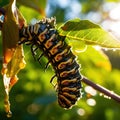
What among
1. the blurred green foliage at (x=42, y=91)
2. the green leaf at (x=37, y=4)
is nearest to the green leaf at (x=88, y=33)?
the green leaf at (x=37, y=4)

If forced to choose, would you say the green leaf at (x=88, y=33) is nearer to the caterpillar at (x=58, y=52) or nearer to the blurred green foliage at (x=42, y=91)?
the caterpillar at (x=58, y=52)

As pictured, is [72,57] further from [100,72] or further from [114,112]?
[114,112]

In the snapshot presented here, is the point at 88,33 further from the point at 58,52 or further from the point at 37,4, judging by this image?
the point at 37,4

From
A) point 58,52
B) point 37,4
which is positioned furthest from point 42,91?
point 58,52

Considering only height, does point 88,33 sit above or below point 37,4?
below

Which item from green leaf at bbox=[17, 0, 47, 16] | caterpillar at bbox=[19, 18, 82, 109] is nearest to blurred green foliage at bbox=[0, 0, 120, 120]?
green leaf at bbox=[17, 0, 47, 16]

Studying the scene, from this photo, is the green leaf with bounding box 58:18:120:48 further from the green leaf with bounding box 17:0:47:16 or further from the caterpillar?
the green leaf with bounding box 17:0:47:16

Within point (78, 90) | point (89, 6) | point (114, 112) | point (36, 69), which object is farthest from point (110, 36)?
point (89, 6)
